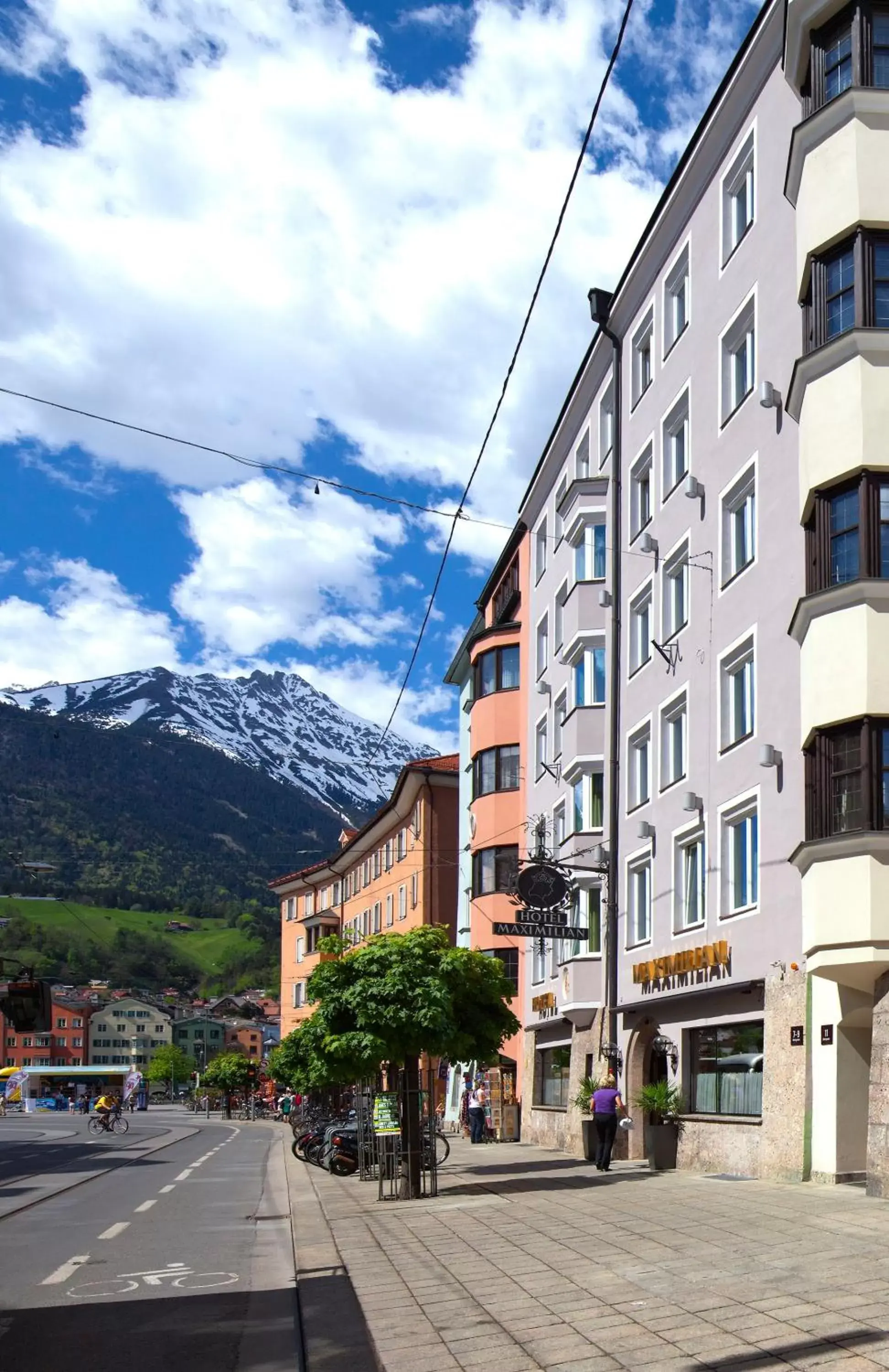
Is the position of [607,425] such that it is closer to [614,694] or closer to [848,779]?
[614,694]

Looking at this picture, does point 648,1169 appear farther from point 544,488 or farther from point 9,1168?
point 544,488

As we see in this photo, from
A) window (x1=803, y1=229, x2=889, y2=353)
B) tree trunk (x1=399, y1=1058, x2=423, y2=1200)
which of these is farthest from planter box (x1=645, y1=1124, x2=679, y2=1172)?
window (x1=803, y1=229, x2=889, y2=353)

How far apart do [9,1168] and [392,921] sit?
32.4 meters

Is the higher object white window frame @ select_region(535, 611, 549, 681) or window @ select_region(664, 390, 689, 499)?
window @ select_region(664, 390, 689, 499)

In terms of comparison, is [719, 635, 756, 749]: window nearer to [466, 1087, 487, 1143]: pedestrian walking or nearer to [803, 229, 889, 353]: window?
[803, 229, 889, 353]: window

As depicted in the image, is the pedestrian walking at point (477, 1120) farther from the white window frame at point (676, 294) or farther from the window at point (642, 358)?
the white window frame at point (676, 294)

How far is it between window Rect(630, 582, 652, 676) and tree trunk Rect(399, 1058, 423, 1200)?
40.2ft

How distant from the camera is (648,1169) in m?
25.1

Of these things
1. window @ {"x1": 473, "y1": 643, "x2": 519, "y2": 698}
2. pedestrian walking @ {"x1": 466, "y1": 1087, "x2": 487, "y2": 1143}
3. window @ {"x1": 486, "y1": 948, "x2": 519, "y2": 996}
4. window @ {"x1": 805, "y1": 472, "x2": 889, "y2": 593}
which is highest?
window @ {"x1": 473, "y1": 643, "x2": 519, "y2": 698}

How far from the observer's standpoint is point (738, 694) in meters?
25.2

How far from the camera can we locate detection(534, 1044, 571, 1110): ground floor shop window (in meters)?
37.3

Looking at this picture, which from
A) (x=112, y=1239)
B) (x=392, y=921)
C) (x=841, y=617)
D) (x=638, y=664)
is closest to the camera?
(x=112, y=1239)

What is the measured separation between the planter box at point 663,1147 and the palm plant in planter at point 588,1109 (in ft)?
5.34

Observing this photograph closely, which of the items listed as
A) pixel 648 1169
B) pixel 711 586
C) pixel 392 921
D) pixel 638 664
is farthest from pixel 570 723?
pixel 392 921
